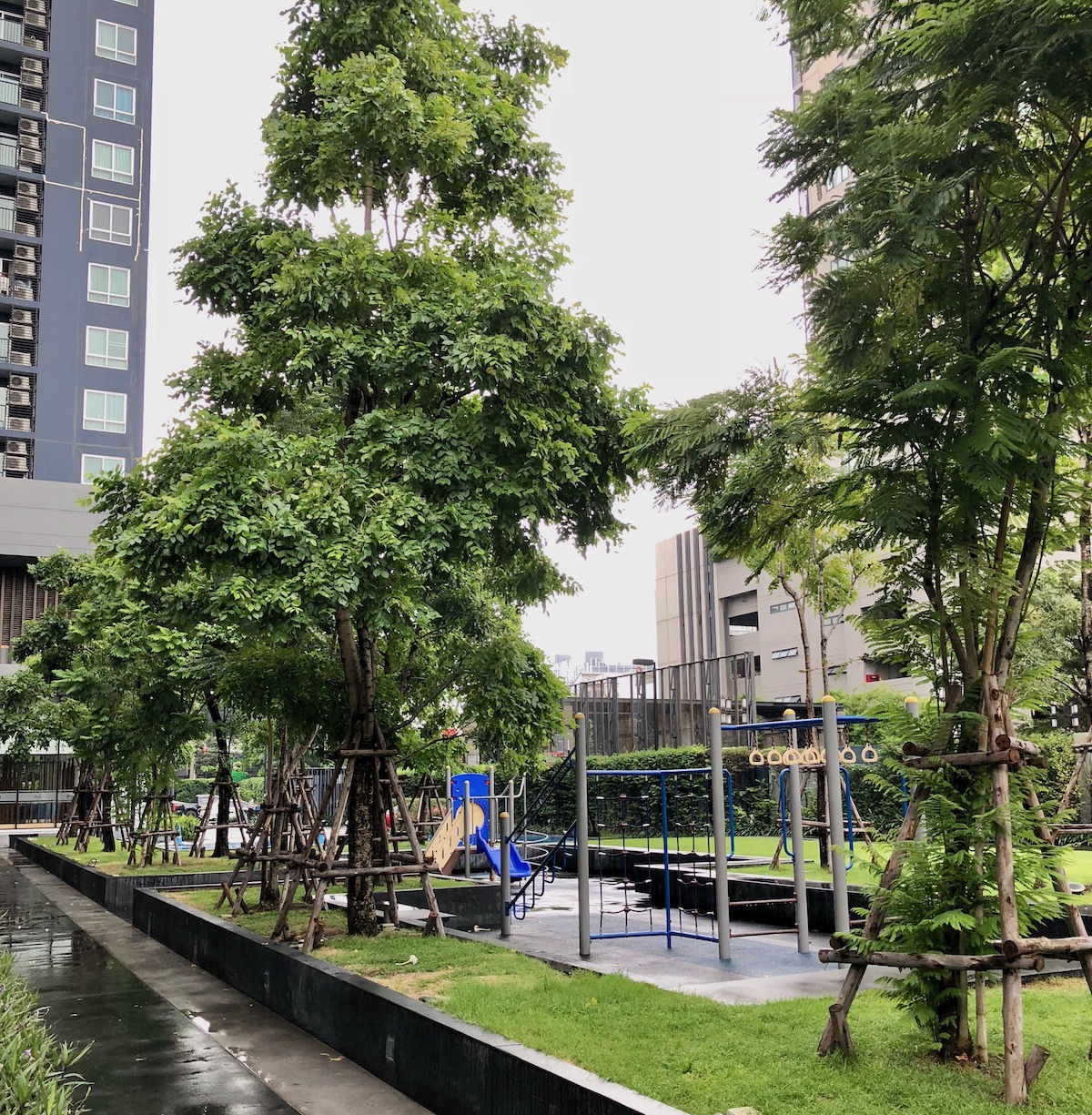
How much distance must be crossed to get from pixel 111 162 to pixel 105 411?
1165 cm

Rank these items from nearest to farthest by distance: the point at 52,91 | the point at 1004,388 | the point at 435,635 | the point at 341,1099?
the point at 1004,388, the point at 341,1099, the point at 435,635, the point at 52,91

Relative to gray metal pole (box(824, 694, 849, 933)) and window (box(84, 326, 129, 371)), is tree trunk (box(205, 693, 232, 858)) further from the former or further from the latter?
window (box(84, 326, 129, 371))

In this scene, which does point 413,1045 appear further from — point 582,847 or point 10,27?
point 10,27

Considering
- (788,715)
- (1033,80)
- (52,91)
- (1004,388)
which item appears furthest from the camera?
(52,91)

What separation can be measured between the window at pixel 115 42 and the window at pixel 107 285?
10.3 m

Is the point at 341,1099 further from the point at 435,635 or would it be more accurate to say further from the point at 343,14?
the point at 343,14

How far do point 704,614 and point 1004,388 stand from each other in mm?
66211

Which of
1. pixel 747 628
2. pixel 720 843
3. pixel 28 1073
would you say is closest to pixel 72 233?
pixel 747 628

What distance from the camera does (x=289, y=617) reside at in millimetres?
8578

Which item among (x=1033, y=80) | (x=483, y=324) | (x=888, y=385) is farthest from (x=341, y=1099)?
(x=1033, y=80)

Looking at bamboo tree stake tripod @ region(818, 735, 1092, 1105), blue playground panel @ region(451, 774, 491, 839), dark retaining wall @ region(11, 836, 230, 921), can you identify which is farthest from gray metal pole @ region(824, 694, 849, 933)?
blue playground panel @ region(451, 774, 491, 839)

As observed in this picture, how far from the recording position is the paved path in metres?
6.81

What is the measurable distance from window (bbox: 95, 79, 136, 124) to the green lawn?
51.5 meters

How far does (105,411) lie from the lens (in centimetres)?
4909
